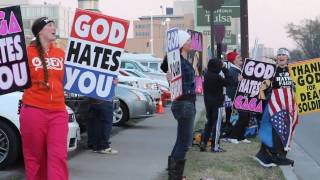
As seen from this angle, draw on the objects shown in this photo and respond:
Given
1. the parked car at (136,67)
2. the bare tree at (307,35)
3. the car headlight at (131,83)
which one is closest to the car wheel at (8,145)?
Answer: the car headlight at (131,83)

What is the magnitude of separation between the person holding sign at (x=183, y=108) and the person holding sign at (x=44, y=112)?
187 cm

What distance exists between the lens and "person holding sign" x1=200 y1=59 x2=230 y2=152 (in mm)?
9648

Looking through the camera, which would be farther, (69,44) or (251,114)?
(251,114)

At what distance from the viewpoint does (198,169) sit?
27.7 feet

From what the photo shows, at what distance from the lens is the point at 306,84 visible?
31.9 ft

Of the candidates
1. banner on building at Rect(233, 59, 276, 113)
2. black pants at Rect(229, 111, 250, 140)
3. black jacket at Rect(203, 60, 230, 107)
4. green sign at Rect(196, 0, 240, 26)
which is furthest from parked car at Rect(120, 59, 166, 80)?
black jacket at Rect(203, 60, 230, 107)

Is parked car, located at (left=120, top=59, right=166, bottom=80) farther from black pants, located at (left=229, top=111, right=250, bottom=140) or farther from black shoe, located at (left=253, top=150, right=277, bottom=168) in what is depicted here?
black shoe, located at (left=253, top=150, right=277, bottom=168)

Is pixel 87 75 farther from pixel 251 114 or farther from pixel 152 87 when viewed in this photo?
pixel 152 87

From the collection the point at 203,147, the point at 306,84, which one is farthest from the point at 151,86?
the point at 306,84

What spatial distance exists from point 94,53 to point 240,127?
188 inches

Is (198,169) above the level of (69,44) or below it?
below

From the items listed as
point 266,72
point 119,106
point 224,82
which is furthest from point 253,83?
point 119,106

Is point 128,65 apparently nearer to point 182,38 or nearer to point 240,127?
point 240,127

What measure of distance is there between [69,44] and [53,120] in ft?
7.15
